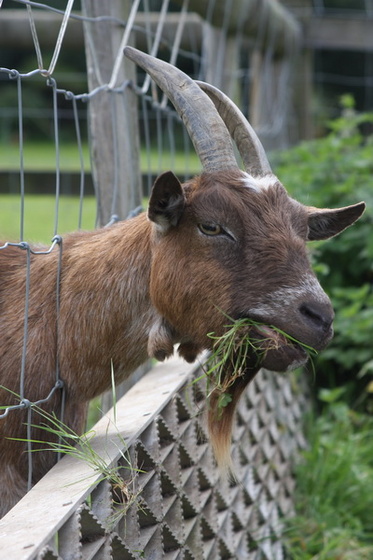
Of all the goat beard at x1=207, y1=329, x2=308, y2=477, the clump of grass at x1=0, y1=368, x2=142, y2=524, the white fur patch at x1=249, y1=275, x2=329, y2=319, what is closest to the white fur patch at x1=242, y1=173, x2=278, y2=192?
the white fur patch at x1=249, y1=275, x2=329, y2=319

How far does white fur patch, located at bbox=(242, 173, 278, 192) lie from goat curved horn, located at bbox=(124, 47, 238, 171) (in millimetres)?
74

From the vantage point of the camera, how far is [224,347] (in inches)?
97.6

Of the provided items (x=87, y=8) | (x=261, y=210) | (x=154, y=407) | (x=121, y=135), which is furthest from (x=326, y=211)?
(x=87, y=8)

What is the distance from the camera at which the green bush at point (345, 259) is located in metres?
5.27

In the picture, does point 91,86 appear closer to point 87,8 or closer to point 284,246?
point 87,8

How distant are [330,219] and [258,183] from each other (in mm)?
409

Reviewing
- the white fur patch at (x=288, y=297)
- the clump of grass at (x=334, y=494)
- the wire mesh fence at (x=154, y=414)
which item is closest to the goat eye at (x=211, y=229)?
the white fur patch at (x=288, y=297)

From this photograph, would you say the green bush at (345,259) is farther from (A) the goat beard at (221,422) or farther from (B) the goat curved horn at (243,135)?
(A) the goat beard at (221,422)

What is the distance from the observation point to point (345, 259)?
5789 millimetres

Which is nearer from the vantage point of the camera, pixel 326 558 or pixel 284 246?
pixel 284 246

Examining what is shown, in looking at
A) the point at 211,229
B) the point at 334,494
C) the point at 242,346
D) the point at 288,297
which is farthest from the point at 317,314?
the point at 334,494

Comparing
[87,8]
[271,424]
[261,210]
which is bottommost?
[271,424]

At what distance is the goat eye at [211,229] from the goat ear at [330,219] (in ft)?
1.45

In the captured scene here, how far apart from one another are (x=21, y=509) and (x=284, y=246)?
3.49ft
